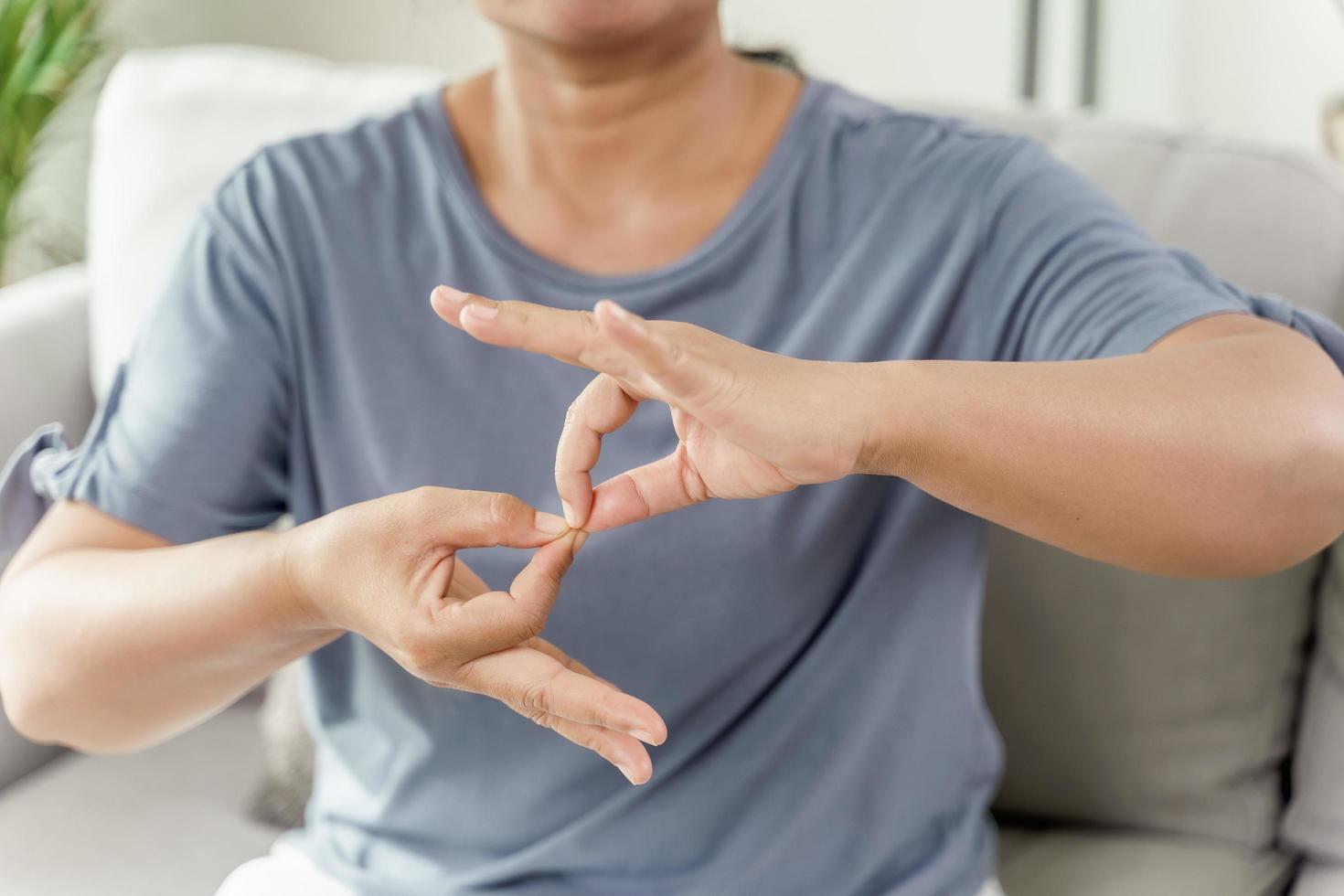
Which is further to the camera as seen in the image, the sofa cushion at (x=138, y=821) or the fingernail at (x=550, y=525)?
the sofa cushion at (x=138, y=821)

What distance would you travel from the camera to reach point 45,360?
1323mm

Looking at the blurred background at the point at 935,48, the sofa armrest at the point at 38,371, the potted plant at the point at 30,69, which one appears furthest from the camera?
the blurred background at the point at 935,48

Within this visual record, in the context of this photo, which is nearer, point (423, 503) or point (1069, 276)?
point (423, 503)

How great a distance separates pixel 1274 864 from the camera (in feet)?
3.32

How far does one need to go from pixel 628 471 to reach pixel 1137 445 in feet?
0.87

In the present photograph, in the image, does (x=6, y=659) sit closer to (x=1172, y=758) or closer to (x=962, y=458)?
(x=962, y=458)

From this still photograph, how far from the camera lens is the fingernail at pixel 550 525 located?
0.67 m

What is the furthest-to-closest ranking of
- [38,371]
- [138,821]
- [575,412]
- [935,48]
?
[935,48]
[38,371]
[138,821]
[575,412]

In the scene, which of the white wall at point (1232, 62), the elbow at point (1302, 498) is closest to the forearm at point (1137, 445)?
the elbow at point (1302, 498)

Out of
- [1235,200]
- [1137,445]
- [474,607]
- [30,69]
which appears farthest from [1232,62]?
[474,607]

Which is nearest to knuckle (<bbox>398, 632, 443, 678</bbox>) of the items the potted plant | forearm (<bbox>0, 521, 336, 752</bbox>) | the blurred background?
forearm (<bbox>0, 521, 336, 752</bbox>)

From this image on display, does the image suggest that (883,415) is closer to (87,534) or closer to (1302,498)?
(1302,498)

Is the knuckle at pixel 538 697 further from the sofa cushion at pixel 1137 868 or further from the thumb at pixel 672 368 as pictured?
the sofa cushion at pixel 1137 868

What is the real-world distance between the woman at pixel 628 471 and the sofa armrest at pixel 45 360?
393mm
